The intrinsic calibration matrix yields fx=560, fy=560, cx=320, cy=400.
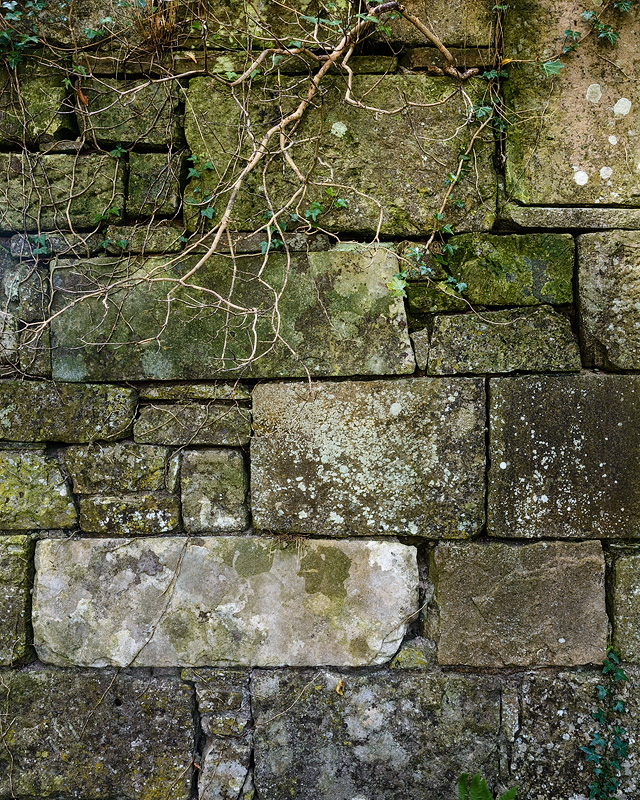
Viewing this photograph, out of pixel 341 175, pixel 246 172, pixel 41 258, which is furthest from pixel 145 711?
pixel 341 175

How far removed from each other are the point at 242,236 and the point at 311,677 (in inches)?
70.2

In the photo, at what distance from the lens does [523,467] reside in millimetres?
2211

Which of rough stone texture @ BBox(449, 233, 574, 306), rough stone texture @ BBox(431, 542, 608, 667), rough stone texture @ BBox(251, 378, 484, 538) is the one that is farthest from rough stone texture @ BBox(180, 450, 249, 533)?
rough stone texture @ BBox(449, 233, 574, 306)

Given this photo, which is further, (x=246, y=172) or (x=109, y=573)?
(x=109, y=573)

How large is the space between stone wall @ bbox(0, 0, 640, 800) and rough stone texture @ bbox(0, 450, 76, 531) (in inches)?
0.5

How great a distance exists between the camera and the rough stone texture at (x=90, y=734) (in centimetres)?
223

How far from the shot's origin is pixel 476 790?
1967mm

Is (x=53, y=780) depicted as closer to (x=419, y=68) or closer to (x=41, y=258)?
(x=41, y=258)

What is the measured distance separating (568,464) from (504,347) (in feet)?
1.72

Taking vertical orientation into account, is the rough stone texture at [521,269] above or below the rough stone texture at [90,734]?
above

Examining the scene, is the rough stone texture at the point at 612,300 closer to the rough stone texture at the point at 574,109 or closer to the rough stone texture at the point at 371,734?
the rough stone texture at the point at 574,109

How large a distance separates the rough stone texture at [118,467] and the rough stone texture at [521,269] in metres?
1.45

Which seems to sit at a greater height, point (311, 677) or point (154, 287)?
point (154, 287)

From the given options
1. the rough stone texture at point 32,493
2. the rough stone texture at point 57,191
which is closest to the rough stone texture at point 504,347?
the rough stone texture at point 57,191
